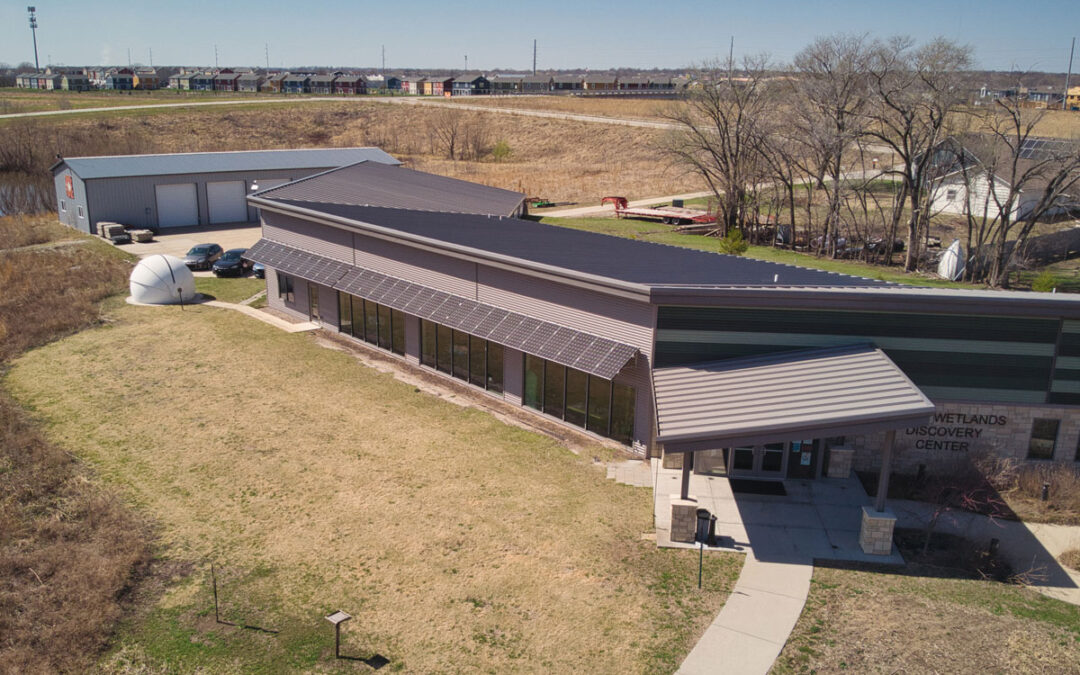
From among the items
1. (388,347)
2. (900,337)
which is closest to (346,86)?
(388,347)

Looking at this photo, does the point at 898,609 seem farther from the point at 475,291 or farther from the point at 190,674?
the point at 475,291

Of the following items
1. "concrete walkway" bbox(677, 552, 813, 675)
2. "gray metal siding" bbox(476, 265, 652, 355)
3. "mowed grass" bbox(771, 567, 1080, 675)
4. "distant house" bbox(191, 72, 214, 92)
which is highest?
"distant house" bbox(191, 72, 214, 92)

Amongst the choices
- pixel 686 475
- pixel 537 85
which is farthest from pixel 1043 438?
pixel 537 85

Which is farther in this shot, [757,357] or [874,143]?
[874,143]

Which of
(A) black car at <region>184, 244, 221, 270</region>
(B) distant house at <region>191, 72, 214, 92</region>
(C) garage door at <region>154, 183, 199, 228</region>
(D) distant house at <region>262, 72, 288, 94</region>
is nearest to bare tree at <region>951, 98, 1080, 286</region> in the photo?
(A) black car at <region>184, 244, 221, 270</region>

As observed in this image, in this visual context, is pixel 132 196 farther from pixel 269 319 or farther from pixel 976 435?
pixel 976 435

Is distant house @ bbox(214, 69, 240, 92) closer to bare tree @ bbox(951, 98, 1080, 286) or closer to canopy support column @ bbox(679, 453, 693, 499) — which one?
bare tree @ bbox(951, 98, 1080, 286)
